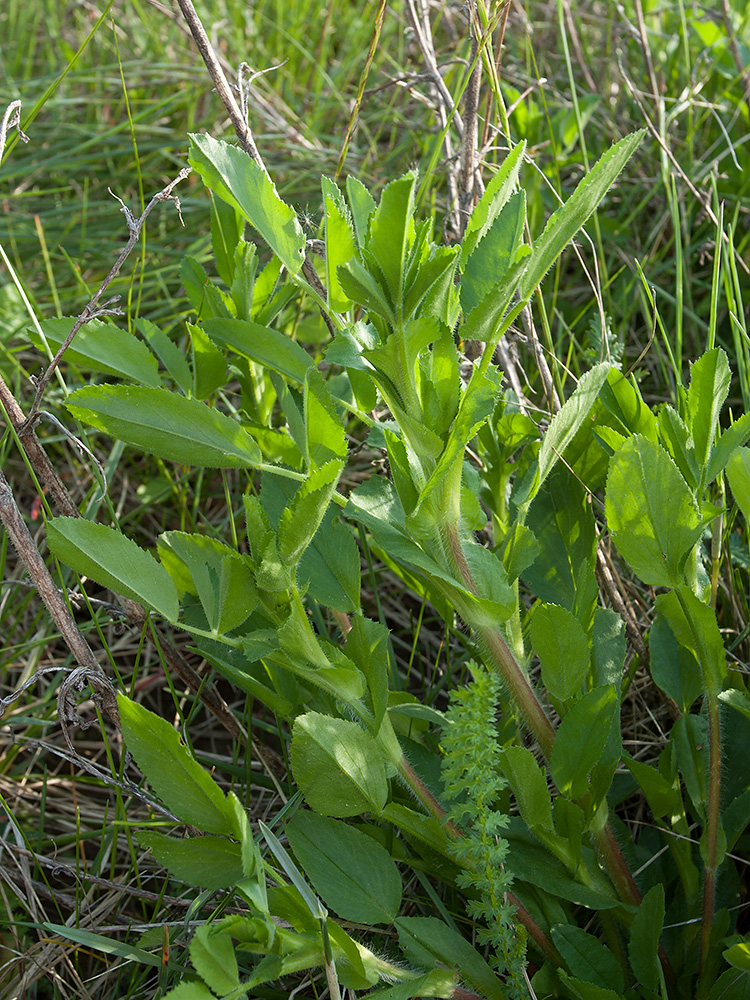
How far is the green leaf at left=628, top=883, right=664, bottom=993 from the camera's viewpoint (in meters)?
1.03

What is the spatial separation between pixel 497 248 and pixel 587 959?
0.80 m

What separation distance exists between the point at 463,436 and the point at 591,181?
0.98 ft

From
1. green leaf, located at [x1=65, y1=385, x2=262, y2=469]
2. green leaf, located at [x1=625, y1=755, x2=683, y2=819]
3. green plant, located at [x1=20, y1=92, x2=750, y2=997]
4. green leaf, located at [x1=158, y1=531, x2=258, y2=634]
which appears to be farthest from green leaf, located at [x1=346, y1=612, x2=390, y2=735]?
green leaf, located at [x1=625, y1=755, x2=683, y2=819]

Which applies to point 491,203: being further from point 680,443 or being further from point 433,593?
point 433,593

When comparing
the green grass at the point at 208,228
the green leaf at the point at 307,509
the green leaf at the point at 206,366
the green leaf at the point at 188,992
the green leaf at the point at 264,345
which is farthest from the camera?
the green grass at the point at 208,228

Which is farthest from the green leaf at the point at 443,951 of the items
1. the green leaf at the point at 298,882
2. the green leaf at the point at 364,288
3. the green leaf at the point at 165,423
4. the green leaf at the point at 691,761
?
the green leaf at the point at 364,288

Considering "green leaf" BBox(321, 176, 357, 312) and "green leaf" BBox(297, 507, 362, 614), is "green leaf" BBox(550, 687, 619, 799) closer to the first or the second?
"green leaf" BBox(297, 507, 362, 614)

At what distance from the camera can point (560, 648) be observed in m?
1.05

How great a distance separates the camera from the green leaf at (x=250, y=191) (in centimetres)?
96

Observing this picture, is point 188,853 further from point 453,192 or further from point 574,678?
point 453,192

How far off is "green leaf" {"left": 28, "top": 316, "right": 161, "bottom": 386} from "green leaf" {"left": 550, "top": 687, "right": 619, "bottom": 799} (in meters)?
0.65

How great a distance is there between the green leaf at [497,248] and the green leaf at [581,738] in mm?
453

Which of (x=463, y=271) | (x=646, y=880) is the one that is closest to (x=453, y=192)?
(x=463, y=271)

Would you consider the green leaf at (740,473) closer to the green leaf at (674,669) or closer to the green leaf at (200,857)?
the green leaf at (674,669)
